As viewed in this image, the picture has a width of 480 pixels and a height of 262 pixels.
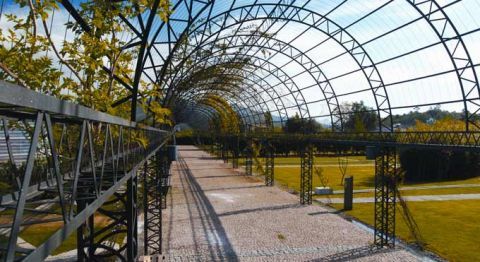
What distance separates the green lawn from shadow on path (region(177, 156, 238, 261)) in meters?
8.06

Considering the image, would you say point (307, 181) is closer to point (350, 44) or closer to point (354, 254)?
point (350, 44)

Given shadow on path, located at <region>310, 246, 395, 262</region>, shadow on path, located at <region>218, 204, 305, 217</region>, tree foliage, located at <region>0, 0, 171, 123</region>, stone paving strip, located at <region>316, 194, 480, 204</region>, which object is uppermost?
tree foliage, located at <region>0, 0, 171, 123</region>

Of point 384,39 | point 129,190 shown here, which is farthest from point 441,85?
point 129,190

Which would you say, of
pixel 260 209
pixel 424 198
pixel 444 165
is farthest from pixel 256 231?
pixel 444 165

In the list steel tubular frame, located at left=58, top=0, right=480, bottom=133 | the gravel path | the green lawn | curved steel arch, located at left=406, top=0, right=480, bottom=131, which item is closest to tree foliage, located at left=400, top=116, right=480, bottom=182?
steel tubular frame, located at left=58, top=0, right=480, bottom=133

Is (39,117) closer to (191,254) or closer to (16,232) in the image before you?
(16,232)

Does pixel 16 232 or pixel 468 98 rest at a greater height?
pixel 468 98

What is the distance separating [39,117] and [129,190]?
6282 mm

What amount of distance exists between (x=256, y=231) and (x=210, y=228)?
7.74 ft

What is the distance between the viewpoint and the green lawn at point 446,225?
17594mm

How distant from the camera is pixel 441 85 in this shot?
23.2 m

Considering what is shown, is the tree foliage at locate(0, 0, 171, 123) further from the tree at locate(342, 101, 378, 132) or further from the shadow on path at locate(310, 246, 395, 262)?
the tree at locate(342, 101, 378, 132)

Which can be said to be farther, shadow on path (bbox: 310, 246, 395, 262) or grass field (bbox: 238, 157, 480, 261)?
grass field (bbox: 238, 157, 480, 261)

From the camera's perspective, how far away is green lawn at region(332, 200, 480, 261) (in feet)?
57.7
